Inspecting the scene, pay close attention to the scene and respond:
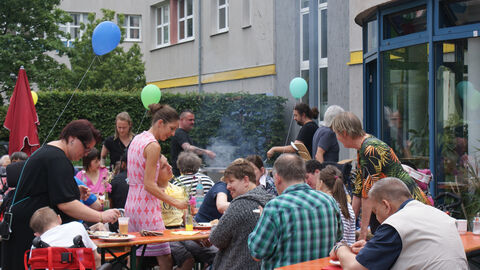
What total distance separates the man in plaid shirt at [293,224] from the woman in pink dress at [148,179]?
5.61ft

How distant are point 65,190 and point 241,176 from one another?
144 cm

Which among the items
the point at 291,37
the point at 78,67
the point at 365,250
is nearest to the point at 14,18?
the point at 78,67

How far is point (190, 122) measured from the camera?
375 inches

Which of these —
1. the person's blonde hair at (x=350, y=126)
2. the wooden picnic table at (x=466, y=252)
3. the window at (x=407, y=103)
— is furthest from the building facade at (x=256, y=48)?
the wooden picnic table at (x=466, y=252)

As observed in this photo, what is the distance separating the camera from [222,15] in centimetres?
2120

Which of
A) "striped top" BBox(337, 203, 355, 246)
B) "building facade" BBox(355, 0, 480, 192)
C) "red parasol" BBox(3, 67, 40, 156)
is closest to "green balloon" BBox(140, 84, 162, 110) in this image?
"red parasol" BBox(3, 67, 40, 156)

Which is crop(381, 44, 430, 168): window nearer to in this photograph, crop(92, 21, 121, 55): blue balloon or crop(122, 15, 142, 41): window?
crop(92, 21, 121, 55): blue balloon

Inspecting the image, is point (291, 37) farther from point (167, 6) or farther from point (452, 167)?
point (452, 167)

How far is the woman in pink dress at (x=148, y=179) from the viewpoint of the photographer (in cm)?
579

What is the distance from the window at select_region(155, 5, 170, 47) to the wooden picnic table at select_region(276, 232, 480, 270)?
789 inches

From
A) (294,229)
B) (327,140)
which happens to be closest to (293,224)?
(294,229)

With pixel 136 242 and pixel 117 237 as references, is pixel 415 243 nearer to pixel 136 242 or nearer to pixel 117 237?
pixel 136 242

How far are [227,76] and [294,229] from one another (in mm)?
16275

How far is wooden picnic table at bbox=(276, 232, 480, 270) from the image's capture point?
4.14 metres
